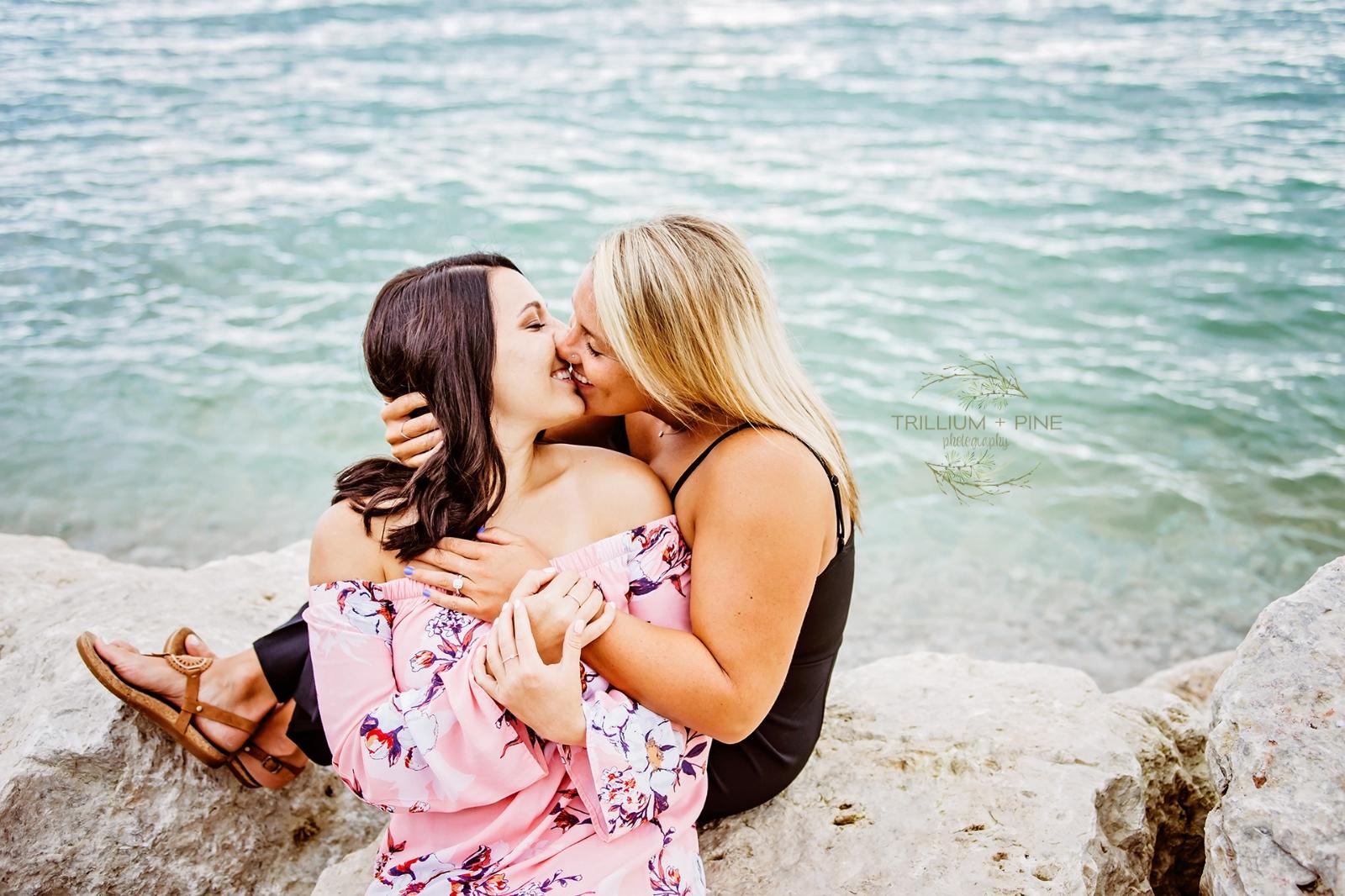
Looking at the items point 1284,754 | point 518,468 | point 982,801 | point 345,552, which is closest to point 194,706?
point 345,552

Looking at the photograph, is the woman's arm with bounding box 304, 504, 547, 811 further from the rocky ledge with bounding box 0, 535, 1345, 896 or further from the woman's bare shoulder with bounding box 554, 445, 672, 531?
the rocky ledge with bounding box 0, 535, 1345, 896

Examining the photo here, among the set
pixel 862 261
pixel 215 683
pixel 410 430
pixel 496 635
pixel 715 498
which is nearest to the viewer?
pixel 496 635

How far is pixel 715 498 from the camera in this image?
8.43 ft

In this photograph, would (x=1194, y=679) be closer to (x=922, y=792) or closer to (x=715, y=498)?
(x=922, y=792)

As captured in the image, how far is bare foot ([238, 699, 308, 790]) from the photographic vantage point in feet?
10.7

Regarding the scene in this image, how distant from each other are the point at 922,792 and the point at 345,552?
1.86 meters

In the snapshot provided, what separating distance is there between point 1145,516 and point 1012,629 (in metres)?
1.54

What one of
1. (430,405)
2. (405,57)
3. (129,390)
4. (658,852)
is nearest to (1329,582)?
(658,852)

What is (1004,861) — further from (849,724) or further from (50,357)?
(50,357)

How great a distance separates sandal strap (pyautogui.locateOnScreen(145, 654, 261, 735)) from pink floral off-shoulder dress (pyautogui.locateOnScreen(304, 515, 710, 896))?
2.56 feet

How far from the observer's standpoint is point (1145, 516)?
6691mm

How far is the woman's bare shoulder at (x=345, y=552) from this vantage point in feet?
8.87

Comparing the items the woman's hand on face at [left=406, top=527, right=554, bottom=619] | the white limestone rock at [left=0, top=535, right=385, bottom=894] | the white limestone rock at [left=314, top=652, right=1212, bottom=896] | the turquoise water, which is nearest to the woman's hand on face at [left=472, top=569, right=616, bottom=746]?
the woman's hand on face at [left=406, top=527, right=554, bottom=619]

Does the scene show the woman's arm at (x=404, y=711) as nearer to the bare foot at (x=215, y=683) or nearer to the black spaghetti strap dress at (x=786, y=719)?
the black spaghetti strap dress at (x=786, y=719)
